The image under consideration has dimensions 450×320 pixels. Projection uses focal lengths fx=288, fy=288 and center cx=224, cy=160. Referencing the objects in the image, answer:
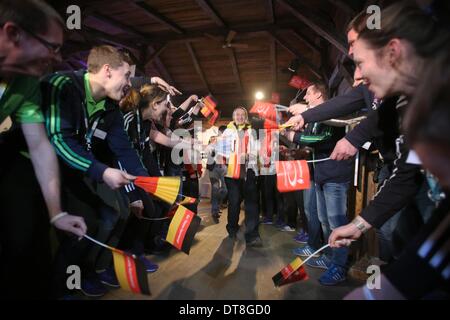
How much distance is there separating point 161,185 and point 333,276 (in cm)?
158

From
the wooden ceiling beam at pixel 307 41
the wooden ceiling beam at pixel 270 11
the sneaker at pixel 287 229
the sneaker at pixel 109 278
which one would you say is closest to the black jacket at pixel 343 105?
the sneaker at pixel 109 278

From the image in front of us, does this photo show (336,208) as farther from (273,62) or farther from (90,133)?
(273,62)

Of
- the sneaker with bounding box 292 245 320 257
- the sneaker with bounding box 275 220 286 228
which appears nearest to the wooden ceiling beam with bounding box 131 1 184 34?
the sneaker with bounding box 275 220 286 228

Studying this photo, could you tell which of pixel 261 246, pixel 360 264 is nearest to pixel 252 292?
pixel 360 264

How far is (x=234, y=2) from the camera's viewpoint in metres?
5.63

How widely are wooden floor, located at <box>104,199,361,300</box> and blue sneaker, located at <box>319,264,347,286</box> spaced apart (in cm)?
4

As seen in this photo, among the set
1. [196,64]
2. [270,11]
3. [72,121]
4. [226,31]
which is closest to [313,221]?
[72,121]

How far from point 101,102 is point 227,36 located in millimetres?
5068

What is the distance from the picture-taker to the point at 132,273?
Answer: 1.23m

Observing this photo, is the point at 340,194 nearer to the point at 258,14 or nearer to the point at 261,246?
the point at 261,246

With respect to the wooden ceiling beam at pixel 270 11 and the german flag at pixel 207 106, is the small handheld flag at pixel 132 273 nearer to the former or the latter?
the german flag at pixel 207 106

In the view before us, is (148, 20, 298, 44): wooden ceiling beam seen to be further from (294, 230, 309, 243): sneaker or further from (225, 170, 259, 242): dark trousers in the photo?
(294, 230, 309, 243): sneaker

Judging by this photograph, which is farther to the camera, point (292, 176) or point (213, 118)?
point (213, 118)

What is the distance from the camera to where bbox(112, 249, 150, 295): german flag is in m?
1.22
